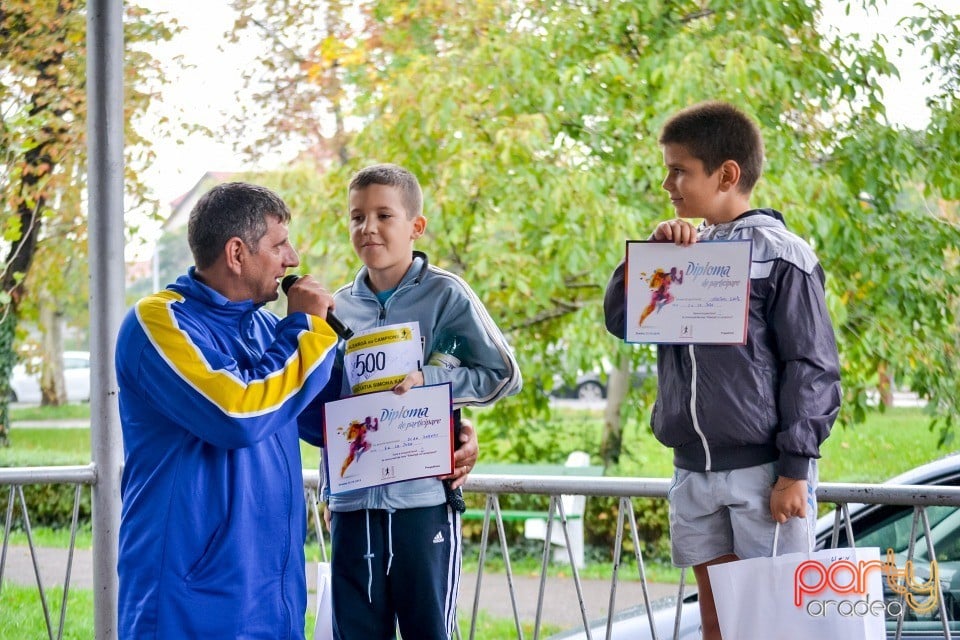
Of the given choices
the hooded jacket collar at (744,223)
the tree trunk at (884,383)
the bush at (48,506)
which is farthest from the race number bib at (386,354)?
the bush at (48,506)

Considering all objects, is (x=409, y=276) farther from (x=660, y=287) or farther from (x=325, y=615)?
(x=325, y=615)

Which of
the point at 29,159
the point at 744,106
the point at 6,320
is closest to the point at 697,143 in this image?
the point at 744,106

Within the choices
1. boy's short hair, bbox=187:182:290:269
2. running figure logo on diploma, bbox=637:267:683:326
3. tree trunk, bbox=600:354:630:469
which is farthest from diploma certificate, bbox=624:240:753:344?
tree trunk, bbox=600:354:630:469

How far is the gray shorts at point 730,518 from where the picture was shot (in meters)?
2.42

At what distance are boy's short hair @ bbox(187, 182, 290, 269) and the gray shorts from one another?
45.2 inches

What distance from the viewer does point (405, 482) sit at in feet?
8.55

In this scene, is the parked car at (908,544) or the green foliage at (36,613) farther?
the green foliage at (36,613)

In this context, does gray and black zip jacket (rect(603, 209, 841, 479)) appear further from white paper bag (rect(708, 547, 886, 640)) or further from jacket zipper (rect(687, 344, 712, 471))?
white paper bag (rect(708, 547, 886, 640))

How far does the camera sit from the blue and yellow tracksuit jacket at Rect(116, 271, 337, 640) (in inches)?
84.7

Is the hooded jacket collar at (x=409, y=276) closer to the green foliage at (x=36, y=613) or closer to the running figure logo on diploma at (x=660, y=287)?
the running figure logo on diploma at (x=660, y=287)

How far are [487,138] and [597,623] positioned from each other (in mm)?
3538

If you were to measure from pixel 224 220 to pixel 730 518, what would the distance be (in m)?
1.34

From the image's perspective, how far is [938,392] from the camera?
631cm

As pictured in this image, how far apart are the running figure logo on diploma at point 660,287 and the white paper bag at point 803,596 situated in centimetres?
61
